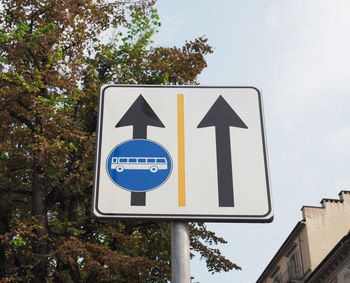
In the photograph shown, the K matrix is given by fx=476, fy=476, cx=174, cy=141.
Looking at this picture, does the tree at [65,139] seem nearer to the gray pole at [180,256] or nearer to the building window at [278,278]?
the gray pole at [180,256]

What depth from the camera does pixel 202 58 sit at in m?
16.1

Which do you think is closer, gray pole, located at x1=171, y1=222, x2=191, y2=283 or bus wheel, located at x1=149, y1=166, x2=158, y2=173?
gray pole, located at x1=171, y1=222, x2=191, y2=283

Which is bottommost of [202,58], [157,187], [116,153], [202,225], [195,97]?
[157,187]

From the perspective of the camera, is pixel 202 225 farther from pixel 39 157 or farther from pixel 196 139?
pixel 196 139

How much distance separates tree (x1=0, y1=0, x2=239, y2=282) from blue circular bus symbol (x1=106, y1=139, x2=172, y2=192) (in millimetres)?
9580

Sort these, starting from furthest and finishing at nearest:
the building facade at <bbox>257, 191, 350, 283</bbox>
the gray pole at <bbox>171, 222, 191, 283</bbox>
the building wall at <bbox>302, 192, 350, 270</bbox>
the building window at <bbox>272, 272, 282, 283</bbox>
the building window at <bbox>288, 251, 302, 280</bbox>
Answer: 1. the building window at <bbox>272, 272, 282, 283</bbox>
2. the building window at <bbox>288, 251, 302, 280</bbox>
3. the building wall at <bbox>302, 192, 350, 270</bbox>
4. the building facade at <bbox>257, 191, 350, 283</bbox>
5. the gray pole at <bbox>171, 222, 191, 283</bbox>

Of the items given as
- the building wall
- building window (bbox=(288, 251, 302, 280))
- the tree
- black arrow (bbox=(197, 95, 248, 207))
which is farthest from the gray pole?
building window (bbox=(288, 251, 302, 280))

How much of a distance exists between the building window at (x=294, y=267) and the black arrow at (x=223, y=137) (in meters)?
36.0

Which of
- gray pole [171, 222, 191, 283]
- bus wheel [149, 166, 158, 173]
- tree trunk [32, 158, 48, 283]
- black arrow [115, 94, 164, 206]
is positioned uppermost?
tree trunk [32, 158, 48, 283]

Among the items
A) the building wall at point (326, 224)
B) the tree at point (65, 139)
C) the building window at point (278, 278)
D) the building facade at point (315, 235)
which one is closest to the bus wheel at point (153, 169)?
the tree at point (65, 139)

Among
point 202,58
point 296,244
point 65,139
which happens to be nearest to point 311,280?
point 296,244

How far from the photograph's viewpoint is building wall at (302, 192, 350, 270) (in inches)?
1421

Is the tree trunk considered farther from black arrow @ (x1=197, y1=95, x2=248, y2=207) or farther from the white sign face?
black arrow @ (x1=197, y1=95, x2=248, y2=207)

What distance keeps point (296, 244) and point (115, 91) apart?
124ft
